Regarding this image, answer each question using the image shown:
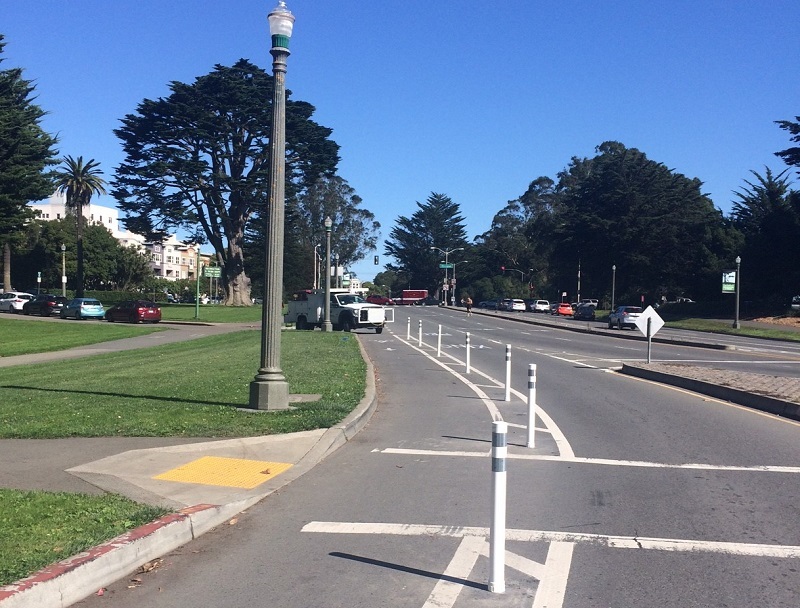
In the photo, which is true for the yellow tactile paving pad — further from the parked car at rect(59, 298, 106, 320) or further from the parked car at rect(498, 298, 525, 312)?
the parked car at rect(498, 298, 525, 312)

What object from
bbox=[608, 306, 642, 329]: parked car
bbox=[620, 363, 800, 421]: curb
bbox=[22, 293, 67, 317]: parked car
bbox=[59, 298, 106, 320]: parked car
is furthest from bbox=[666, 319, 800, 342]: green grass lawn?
bbox=[22, 293, 67, 317]: parked car

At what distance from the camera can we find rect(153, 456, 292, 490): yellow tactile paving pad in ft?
25.8

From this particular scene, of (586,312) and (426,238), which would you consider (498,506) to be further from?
(426,238)

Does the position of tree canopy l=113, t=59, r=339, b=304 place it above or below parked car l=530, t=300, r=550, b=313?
above

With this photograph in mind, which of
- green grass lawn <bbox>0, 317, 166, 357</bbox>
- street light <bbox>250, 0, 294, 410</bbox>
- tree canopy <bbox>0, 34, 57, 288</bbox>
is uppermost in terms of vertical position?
tree canopy <bbox>0, 34, 57, 288</bbox>

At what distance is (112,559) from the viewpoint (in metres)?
5.42

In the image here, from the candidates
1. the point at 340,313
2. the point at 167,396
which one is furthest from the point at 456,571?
the point at 340,313

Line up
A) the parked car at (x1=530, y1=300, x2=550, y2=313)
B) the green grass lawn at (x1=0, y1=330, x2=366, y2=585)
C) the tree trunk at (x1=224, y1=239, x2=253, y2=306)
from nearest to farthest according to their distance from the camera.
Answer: the green grass lawn at (x1=0, y1=330, x2=366, y2=585), the tree trunk at (x1=224, y1=239, x2=253, y2=306), the parked car at (x1=530, y1=300, x2=550, y2=313)

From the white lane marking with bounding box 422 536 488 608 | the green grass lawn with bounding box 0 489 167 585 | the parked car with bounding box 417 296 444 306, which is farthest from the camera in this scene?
the parked car with bounding box 417 296 444 306

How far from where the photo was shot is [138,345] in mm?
33344

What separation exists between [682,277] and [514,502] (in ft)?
253

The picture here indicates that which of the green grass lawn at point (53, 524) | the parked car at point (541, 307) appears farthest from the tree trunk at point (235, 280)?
the green grass lawn at point (53, 524)

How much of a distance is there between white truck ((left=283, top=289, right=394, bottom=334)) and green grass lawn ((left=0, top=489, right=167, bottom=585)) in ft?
111

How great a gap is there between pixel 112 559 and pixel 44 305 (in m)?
56.3
